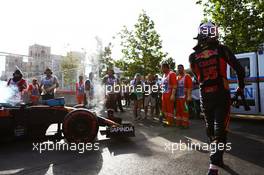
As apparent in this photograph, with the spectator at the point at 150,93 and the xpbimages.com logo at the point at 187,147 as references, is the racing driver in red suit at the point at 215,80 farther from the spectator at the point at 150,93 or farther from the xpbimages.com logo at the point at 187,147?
the spectator at the point at 150,93

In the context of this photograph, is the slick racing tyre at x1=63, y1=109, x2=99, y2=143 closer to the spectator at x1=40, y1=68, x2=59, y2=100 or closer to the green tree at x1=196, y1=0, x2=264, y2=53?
the spectator at x1=40, y1=68, x2=59, y2=100

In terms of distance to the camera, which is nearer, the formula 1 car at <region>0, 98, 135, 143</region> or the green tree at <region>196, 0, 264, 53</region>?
the formula 1 car at <region>0, 98, 135, 143</region>

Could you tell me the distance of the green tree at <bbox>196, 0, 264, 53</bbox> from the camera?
19.0m

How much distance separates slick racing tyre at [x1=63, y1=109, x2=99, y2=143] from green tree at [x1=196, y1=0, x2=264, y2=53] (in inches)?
642

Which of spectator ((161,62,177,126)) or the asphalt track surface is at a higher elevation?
spectator ((161,62,177,126))

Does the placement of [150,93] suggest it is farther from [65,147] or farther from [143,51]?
[143,51]

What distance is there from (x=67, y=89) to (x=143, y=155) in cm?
1586

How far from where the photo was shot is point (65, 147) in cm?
530

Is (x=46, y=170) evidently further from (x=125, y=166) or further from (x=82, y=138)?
(x=82, y=138)

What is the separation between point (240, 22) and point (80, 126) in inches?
683

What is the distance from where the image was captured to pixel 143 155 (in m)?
4.67

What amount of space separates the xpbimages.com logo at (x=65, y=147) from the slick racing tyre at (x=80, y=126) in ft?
0.36

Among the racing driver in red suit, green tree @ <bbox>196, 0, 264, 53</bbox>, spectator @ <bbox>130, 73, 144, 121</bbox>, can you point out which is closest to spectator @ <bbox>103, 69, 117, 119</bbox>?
spectator @ <bbox>130, 73, 144, 121</bbox>

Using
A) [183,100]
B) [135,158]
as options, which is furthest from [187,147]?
[183,100]
